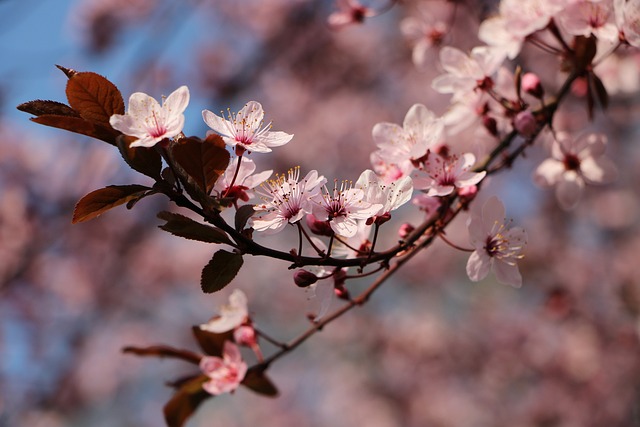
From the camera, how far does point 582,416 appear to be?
163 inches

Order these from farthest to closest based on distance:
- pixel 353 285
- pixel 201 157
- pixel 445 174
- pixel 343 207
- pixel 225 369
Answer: pixel 353 285, pixel 225 369, pixel 445 174, pixel 343 207, pixel 201 157

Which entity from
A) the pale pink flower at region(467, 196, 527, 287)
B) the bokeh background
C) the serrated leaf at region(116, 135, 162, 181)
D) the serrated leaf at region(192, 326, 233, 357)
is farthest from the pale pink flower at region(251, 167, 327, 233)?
the bokeh background

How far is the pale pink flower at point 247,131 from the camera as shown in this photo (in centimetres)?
91

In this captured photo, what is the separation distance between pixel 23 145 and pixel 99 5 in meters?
1.53

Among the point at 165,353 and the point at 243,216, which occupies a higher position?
the point at 243,216

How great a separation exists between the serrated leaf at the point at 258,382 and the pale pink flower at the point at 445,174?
49 cm

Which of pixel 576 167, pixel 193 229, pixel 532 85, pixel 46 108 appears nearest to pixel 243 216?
pixel 193 229

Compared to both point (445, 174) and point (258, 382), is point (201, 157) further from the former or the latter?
point (258, 382)

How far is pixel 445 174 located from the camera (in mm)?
1008

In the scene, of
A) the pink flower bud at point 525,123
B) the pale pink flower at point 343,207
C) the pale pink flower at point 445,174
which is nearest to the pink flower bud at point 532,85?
the pink flower bud at point 525,123

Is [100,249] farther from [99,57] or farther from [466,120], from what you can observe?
[466,120]

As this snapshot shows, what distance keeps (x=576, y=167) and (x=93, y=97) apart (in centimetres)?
102

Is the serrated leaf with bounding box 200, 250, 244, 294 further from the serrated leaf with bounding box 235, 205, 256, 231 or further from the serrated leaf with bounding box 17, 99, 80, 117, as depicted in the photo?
the serrated leaf with bounding box 17, 99, 80, 117

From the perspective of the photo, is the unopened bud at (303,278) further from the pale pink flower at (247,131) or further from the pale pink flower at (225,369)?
the pale pink flower at (225,369)
